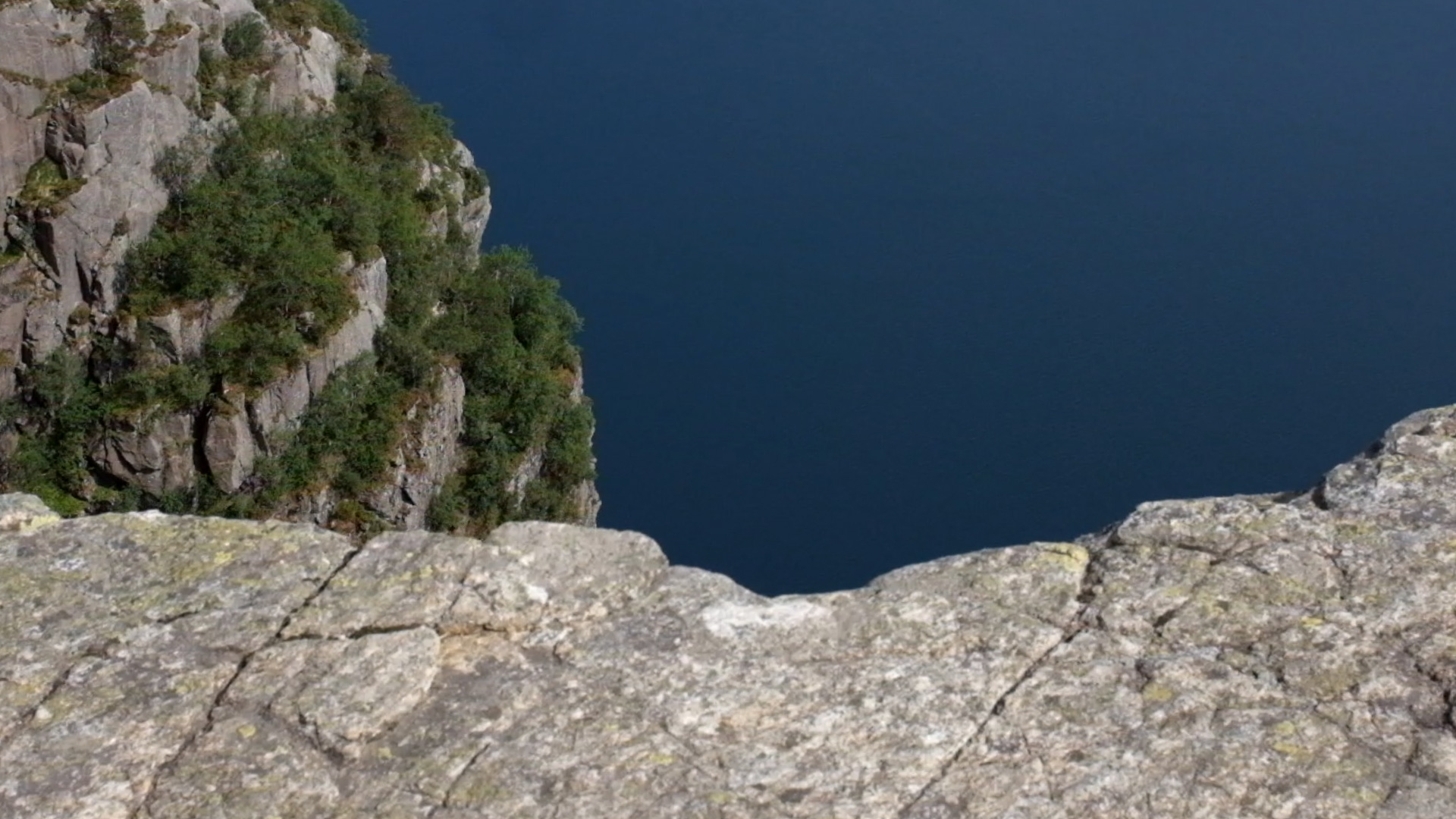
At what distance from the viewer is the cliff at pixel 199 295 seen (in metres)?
24.2

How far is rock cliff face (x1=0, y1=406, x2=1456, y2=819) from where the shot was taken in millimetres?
3312

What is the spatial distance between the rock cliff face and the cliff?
69.5 feet

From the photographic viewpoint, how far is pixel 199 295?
2491 cm

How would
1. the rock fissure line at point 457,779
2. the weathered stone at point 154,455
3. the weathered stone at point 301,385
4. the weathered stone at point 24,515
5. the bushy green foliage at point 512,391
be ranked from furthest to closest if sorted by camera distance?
the bushy green foliage at point 512,391 → the weathered stone at point 301,385 → the weathered stone at point 154,455 → the weathered stone at point 24,515 → the rock fissure line at point 457,779

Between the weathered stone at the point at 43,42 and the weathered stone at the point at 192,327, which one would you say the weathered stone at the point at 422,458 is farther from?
the weathered stone at the point at 43,42

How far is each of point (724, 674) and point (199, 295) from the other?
2276 cm

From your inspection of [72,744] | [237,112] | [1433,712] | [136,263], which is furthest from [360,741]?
[237,112]

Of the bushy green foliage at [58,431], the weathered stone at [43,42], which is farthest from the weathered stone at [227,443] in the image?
Answer: the weathered stone at [43,42]

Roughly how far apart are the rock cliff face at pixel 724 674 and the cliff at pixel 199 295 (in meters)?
21.2

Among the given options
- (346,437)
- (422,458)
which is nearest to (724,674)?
(346,437)

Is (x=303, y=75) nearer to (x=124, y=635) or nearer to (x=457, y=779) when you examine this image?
(x=124, y=635)

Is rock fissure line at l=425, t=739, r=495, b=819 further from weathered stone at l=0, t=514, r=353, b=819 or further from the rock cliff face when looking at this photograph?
weathered stone at l=0, t=514, r=353, b=819

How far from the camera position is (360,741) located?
3.46m

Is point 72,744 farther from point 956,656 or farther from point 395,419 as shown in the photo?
point 395,419
